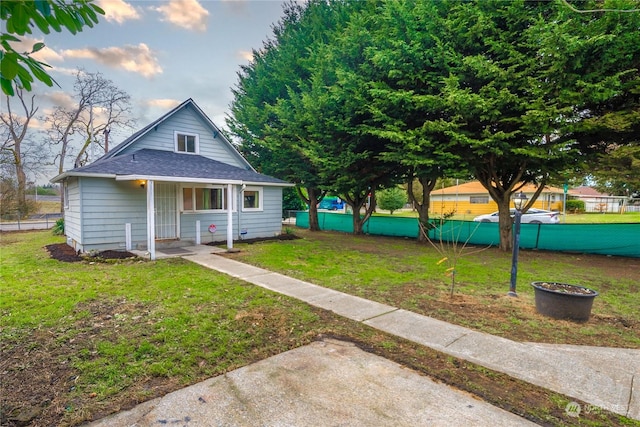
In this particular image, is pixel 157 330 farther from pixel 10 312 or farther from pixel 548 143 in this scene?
pixel 548 143

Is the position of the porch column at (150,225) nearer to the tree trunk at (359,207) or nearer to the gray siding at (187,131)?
the gray siding at (187,131)

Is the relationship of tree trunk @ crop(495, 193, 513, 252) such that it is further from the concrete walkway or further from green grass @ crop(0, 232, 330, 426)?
green grass @ crop(0, 232, 330, 426)

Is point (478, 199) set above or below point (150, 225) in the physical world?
above

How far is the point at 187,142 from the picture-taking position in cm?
1314

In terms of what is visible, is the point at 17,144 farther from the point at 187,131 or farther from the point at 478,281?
the point at 478,281

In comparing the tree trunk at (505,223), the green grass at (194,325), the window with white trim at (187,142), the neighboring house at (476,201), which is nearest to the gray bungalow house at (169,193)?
the window with white trim at (187,142)

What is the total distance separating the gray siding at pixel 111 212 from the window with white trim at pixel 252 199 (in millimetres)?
3701

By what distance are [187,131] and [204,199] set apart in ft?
11.3

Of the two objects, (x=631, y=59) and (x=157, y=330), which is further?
(x=631, y=59)

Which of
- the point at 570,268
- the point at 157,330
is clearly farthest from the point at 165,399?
the point at 570,268

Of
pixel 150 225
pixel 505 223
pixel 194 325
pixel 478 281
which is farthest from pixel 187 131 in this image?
pixel 505 223

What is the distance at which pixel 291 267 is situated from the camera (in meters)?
7.85

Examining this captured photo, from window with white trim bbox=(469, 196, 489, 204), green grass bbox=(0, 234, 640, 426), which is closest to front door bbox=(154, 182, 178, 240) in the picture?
green grass bbox=(0, 234, 640, 426)

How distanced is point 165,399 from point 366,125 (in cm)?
1067
